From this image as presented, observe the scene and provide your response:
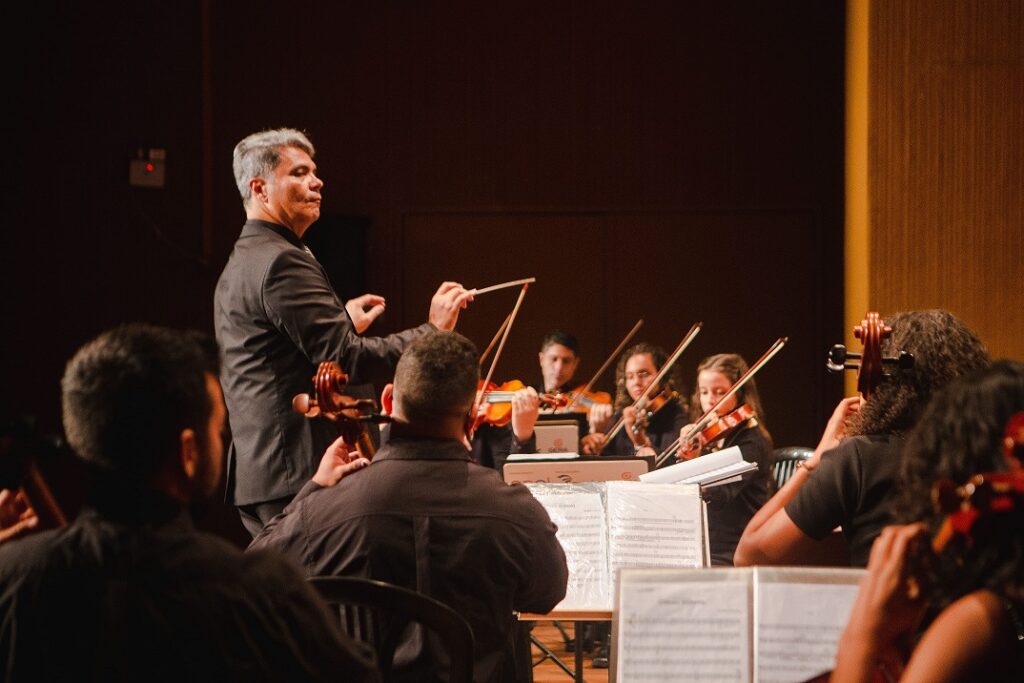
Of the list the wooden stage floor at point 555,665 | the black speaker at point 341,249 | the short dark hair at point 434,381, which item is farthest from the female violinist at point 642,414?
the short dark hair at point 434,381

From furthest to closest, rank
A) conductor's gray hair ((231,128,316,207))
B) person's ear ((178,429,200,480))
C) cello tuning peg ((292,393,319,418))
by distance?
conductor's gray hair ((231,128,316,207)), cello tuning peg ((292,393,319,418)), person's ear ((178,429,200,480))

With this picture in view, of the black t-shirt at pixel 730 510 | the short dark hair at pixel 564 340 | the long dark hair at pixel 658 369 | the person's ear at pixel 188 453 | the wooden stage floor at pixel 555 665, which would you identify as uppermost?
the person's ear at pixel 188 453

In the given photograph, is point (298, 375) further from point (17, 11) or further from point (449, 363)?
point (17, 11)

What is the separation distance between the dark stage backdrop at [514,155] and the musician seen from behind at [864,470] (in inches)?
163

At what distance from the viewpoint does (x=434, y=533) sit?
2072 millimetres

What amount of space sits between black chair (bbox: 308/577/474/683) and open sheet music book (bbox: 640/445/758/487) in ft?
4.29

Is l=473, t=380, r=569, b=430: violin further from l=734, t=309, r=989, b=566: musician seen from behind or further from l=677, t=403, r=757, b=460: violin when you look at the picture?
l=734, t=309, r=989, b=566: musician seen from behind

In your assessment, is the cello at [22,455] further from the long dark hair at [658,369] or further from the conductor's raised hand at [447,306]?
the long dark hair at [658,369]

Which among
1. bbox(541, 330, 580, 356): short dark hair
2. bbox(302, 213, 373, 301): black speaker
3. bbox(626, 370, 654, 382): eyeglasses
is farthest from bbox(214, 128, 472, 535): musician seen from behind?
bbox(302, 213, 373, 301): black speaker

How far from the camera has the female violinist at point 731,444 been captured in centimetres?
394

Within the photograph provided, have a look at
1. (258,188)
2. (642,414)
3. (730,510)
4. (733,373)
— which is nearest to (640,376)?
(642,414)

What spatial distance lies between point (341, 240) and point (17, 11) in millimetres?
2213

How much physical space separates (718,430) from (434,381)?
7.87 feet

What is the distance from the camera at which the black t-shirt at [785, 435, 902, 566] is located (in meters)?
2.06
